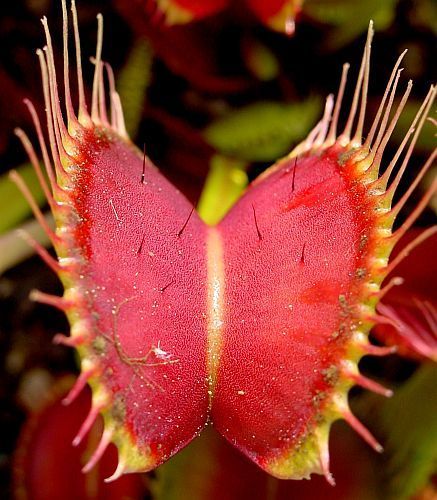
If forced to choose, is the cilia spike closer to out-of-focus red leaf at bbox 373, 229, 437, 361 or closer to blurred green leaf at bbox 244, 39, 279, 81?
out-of-focus red leaf at bbox 373, 229, 437, 361

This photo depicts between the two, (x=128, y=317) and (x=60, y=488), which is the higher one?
(x=128, y=317)

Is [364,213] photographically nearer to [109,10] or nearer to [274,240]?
[274,240]

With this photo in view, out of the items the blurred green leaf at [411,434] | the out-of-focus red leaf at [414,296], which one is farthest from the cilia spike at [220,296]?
the blurred green leaf at [411,434]

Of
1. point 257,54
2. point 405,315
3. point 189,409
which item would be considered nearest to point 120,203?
point 189,409

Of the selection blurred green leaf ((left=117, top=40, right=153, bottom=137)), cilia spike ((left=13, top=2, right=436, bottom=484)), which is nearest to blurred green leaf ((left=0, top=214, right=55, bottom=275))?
blurred green leaf ((left=117, top=40, right=153, bottom=137))

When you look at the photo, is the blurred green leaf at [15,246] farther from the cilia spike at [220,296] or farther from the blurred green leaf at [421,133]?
the blurred green leaf at [421,133]

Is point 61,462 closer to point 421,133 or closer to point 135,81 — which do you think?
point 135,81

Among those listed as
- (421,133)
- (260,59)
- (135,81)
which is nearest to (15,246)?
(135,81)
